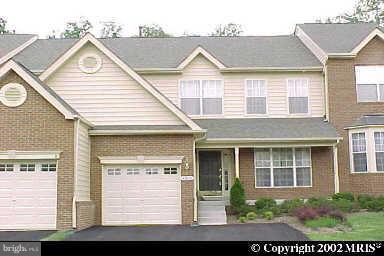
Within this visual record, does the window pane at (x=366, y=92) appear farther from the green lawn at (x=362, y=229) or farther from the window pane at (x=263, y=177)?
the green lawn at (x=362, y=229)

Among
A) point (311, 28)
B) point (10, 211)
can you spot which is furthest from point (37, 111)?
point (311, 28)

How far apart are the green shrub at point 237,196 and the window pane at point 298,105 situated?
196 inches

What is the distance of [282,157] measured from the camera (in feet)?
73.3

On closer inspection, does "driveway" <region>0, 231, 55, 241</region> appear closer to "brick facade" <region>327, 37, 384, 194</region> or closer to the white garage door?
the white garage door

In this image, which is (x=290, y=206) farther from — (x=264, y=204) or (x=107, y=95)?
(x=107, y=95)

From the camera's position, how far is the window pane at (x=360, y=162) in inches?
868

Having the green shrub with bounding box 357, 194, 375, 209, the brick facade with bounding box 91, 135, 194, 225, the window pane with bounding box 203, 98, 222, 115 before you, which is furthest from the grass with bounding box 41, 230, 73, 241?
the green shrub with bounding box 357, 194, 375, 209

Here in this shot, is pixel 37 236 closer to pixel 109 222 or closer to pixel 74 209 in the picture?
pixel 74 209

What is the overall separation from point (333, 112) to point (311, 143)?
2307 mm

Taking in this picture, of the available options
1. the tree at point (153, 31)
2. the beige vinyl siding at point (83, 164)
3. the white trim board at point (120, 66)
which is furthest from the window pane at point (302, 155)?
the tree at point (153, 31)

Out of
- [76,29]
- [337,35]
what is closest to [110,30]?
[76,29]

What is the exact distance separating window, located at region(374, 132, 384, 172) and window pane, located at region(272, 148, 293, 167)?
3.56 m

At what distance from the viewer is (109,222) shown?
1836 centimetres

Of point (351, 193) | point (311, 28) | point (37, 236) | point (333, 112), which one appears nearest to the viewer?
point (37, 236)
